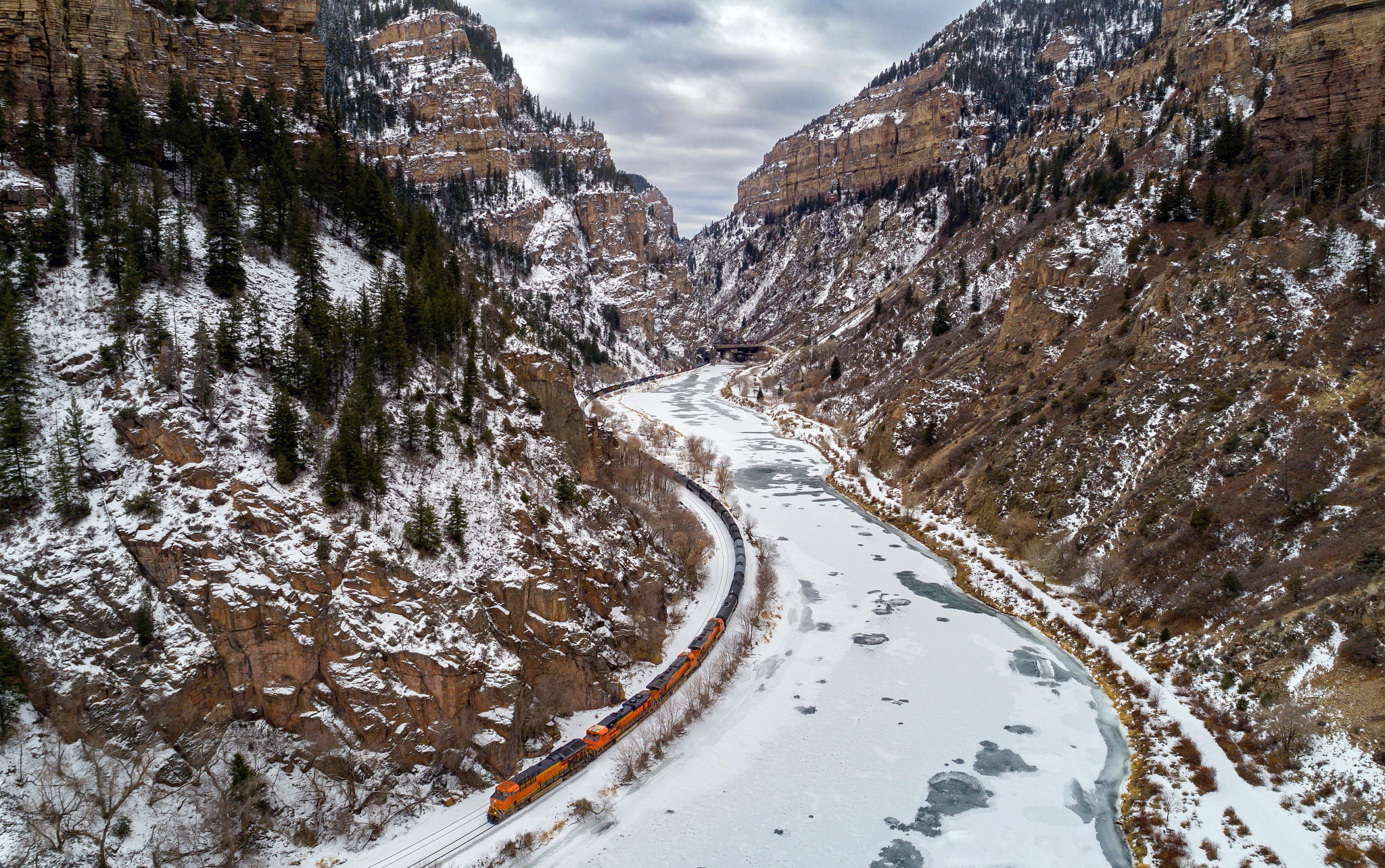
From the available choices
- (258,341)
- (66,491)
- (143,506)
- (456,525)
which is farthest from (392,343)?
(66,491)

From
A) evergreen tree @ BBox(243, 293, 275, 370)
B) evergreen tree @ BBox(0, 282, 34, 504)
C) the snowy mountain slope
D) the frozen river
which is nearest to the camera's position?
evergreen tree @ BBox(0, 282, 34, 504)

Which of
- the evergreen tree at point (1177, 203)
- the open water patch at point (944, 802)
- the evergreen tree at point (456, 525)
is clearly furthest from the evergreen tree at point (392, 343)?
the evergreen tree at point (1177, 203)

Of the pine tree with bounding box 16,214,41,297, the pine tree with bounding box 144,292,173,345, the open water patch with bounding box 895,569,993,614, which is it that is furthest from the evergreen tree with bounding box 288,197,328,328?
the open water patch with bounding box 895,569,993,614

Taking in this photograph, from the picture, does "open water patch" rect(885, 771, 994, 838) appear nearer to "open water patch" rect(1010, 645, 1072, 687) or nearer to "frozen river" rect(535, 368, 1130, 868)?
"frozen river" rect(535, 368, 1130, 868)

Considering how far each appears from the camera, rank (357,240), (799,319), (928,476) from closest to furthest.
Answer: (357,240)
(928,476)
(799,319)

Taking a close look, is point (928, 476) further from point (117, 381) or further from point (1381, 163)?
point (117, 381)

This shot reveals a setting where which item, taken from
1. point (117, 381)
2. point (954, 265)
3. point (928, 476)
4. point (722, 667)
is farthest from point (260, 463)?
point (954, 265)

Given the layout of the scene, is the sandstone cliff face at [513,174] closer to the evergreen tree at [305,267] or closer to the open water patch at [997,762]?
the evergreen tree at [305,267]

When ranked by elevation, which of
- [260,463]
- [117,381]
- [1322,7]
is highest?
[1322,7]
